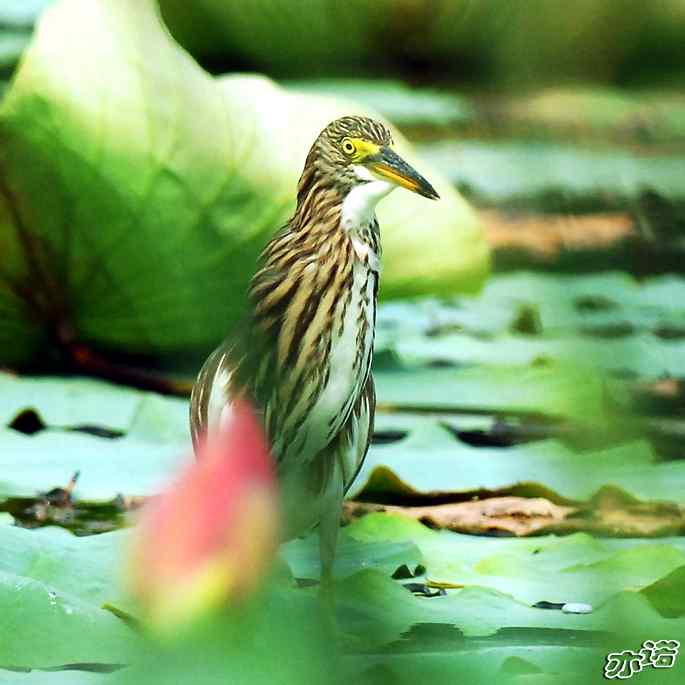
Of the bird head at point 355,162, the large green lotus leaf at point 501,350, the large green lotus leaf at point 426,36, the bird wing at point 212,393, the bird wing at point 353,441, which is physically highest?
the large green lotus leaf at point 426,36

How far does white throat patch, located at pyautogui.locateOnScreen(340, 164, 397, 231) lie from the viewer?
155 cm

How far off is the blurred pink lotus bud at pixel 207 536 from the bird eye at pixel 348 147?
0.95 meters

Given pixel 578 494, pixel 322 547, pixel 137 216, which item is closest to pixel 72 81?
pixel 137 216

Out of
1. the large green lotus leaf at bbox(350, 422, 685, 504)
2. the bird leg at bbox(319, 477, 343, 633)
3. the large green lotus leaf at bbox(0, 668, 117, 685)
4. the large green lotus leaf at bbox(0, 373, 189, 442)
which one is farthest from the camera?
the large green lotus leaf at bbox(0, 373, 189, 442)

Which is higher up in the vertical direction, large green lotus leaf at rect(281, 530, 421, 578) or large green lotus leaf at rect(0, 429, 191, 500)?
large green lotus leaf at rect(0, 429, 191, 500)

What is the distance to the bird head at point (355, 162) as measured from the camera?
5.06 ft

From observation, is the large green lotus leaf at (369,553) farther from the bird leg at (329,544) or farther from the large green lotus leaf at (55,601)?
the large green lotus leaf at (55,601)

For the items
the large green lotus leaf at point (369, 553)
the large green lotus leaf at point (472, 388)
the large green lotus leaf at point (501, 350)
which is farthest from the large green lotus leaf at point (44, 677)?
the large green lotus leaf at point (501, 350)

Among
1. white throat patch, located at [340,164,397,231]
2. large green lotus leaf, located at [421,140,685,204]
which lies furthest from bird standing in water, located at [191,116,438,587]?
large green lotus leaf, located at [421,140,685,204]

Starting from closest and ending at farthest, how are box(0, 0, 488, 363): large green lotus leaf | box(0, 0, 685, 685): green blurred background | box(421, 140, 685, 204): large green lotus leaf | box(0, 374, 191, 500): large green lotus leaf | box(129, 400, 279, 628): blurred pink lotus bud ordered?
box(129, 400, 279, 628): blurred pink lotus bud < box(0, 0, 685, 685): green blurred background < box(0, 374, 191, 500): large green lotus leaf < box(0, 0, 488, 363): large green lotus leaf < box(421, 140, 685, 204): large green lotus leaf

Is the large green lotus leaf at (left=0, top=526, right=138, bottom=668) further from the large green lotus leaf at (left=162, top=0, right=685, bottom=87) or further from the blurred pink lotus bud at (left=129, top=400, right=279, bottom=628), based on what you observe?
the large green lotus leaf at (left=162, top=0, right=685, bottom=87)

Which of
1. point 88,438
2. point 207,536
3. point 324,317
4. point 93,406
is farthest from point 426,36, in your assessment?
point 207,536

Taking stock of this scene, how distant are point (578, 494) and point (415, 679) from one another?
0.18 m

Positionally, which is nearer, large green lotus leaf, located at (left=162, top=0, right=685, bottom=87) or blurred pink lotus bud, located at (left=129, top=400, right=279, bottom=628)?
blurred pink lotus bud, located at (left=129, top=400, right=279, bottom=628)
